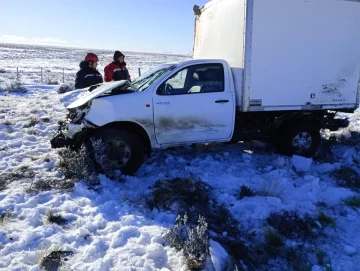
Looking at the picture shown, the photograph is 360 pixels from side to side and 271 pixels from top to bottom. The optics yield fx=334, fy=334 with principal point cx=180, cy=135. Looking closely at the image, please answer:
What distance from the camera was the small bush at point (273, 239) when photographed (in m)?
3.71

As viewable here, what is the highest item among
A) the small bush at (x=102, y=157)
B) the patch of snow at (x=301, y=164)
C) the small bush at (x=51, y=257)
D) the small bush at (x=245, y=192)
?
the small bush at (x=102, y=157)

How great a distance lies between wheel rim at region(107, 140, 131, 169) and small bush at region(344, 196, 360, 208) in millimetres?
3339

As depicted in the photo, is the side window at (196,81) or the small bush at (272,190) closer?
the small bush at (272,190)

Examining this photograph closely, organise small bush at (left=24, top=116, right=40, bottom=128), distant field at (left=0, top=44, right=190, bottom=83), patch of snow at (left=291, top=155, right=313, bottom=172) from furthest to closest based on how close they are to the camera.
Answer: distant field at (left=0, top=44, right=190, bottom=83) → small bush at (left=24, top=116, right=40, bottom=128) → patch of snow at (left=291, top=155, right=313, bottom=172)

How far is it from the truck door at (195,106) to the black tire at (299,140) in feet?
3.93

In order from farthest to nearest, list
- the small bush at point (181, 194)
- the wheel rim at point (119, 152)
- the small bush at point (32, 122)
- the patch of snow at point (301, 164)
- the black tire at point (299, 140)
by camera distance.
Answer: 1. the small bush at point (32, 122)
2. the black tire at point (299, 140)
3. the patch of snow at point (301, 164)
4. the wheel rim at point (119, 152)
5. the small bush at point (181, 194)

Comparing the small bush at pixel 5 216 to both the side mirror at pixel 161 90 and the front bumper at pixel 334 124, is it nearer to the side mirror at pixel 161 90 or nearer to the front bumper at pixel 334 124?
the side mirror at pixel 161 90

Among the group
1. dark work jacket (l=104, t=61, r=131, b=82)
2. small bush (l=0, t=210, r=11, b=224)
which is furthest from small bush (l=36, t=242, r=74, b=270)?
dark work jacket (l=104, t=61, r=131, b=82)

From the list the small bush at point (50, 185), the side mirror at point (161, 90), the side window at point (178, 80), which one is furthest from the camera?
the side window at point (178, 80)

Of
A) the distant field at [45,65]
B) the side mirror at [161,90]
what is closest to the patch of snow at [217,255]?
the side mirror at [161,90]

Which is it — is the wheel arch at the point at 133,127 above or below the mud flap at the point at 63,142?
above

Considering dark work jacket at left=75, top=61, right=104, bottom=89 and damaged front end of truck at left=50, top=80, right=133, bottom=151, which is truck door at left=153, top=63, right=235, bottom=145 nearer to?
damaged front end of truck at left=50, top=80, right=133, bottom=151

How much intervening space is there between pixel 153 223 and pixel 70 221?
983mm

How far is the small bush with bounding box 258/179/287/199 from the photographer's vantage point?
15.7 feet
